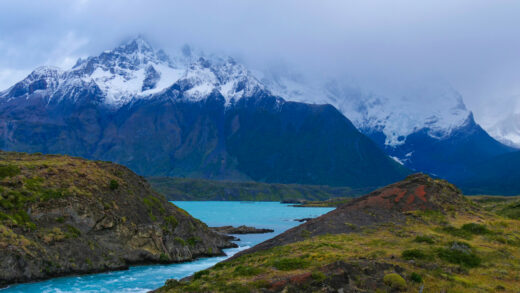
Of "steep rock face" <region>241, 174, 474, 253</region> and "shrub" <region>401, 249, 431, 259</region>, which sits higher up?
"steep rock face" <region>241, 174, 474, 253</region>

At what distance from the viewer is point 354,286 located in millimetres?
33875

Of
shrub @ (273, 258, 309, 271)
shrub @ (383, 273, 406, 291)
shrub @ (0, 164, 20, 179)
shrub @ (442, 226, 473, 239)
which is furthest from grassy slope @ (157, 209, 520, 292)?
shrub @ (0, 164, 20, 179)

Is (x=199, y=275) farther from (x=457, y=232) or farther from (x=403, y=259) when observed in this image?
(x=457, y=232)

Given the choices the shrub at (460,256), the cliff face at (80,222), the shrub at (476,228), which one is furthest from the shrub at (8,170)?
the shrub at (476,228)

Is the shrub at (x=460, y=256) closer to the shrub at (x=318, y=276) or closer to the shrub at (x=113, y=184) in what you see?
the shrub at (x=318, y=276)

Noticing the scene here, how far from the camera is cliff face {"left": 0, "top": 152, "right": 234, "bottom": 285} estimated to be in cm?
6015

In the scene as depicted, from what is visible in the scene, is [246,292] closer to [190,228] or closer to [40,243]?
[40,243]

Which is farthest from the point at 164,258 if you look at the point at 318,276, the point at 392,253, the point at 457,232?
the point at 457,232

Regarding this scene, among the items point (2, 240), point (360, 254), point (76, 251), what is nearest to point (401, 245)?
point (360, 254)

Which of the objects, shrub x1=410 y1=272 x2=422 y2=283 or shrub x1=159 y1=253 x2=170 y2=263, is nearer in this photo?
shrub x1=410 y1=272 x2=422 y2=283

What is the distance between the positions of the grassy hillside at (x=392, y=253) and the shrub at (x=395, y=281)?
0.25 ft

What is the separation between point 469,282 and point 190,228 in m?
60.7

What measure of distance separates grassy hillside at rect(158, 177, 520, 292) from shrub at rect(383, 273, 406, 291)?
2.9 inches

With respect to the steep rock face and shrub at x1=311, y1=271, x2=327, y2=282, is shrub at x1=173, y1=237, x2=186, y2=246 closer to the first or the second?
the steep rock face
